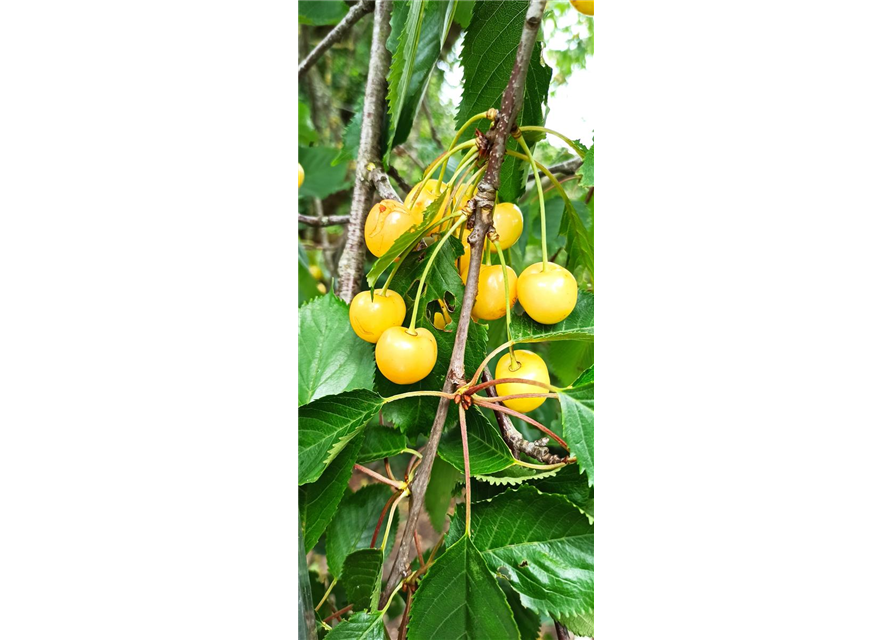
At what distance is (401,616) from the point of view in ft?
1.18

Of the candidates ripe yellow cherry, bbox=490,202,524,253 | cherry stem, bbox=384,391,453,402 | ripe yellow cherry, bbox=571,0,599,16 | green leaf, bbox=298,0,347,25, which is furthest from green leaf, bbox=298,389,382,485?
green leaf, bbox=298,0,347,25

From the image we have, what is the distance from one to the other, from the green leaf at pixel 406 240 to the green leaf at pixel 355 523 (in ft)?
0.45

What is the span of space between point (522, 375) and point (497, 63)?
17 cm

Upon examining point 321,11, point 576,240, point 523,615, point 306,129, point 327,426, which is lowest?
point 523,615

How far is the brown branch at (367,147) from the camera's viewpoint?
41cm

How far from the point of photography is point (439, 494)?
40 centimetres

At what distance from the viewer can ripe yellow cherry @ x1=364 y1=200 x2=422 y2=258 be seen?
361 millimetres

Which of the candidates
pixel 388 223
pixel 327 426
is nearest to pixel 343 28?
pixel 388 223

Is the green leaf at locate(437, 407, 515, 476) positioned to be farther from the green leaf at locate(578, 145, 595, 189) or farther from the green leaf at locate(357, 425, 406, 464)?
the green leaf at locate(578, 145, 595, 189)

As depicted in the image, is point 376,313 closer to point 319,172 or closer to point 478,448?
point 478,448
